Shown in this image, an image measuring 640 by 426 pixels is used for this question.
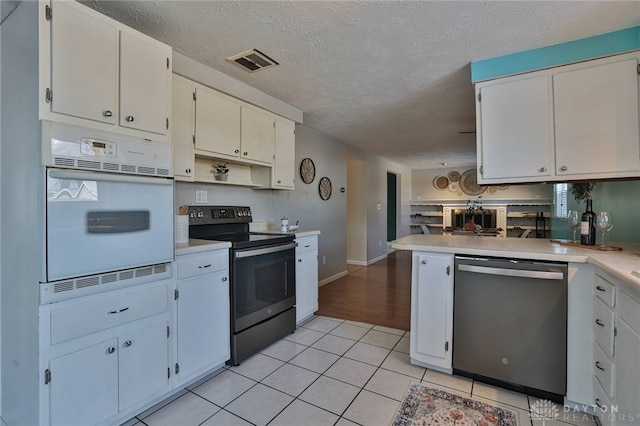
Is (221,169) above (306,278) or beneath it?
above

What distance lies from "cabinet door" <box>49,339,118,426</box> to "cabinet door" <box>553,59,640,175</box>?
10.0ft

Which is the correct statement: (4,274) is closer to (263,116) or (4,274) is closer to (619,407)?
(263,116)

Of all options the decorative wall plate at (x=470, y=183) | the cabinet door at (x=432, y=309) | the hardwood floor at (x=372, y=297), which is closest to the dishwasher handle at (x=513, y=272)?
the cabinet door at (x=432, y=309)

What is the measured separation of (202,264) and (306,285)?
4.41 ft

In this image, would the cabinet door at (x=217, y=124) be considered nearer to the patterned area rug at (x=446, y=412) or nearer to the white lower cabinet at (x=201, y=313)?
the white lower cabinet at (x=201, y=313)

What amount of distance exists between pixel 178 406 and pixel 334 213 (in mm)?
3675

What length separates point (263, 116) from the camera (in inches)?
121

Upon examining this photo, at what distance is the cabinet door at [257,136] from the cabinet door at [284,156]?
9cm

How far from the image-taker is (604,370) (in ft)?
5.22

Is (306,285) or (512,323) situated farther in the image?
(306,285)

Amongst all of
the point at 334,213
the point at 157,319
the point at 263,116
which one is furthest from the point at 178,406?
the point at 334,213

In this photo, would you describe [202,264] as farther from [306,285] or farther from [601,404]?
[601,404]

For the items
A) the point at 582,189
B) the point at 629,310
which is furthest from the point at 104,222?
the point at 582,189

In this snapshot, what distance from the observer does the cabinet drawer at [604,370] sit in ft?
4.92
